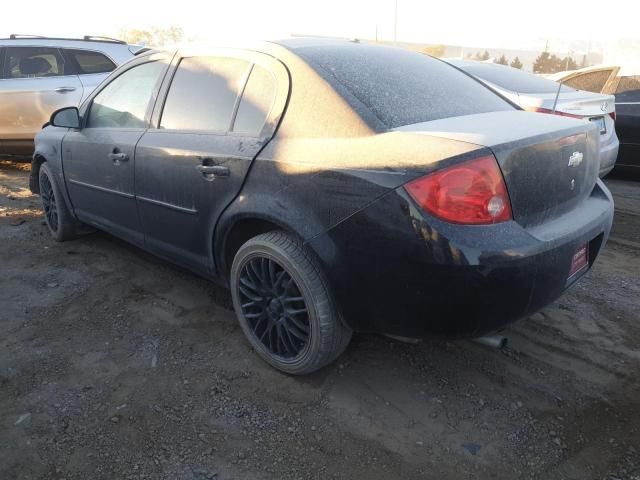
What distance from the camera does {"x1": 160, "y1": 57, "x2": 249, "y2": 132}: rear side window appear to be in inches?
110

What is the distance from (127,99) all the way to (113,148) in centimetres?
35

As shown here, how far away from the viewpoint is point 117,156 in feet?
11.3

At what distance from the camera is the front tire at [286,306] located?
238cm

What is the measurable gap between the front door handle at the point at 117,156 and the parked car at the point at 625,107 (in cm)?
596

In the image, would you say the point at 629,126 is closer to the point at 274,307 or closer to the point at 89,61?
the point at 274,307

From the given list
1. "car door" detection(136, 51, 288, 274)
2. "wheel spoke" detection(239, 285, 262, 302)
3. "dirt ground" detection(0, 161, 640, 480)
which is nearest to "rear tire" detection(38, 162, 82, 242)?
"dirt ground" detection(0, 161, 640, 480)

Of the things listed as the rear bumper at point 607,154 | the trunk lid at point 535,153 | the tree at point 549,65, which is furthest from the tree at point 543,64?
the trunk lid at point 535,153

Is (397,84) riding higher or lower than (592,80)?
higher

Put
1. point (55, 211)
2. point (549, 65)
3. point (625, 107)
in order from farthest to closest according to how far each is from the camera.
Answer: point (549, 65) → point (625, 107) → point (55, 211)

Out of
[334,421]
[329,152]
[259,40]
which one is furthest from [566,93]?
[334,421]

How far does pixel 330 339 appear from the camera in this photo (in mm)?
2434

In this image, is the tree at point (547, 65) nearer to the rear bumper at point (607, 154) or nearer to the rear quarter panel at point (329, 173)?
the rear bumper at point (607, 154)

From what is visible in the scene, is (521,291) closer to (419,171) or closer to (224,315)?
(419,171)

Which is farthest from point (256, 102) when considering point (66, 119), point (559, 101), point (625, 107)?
point (625, 107)
